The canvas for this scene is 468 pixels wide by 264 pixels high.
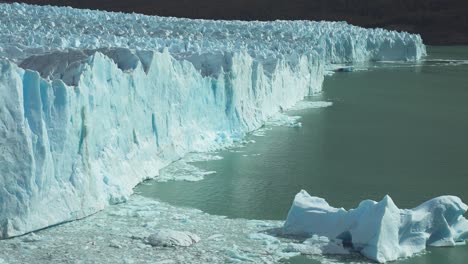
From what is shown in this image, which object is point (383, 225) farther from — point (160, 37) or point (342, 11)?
point (342, 11)

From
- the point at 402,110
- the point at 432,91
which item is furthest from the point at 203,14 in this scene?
the point at 402,110

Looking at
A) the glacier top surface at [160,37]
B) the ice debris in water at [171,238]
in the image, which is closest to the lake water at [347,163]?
the ice debris in water at [171,238]

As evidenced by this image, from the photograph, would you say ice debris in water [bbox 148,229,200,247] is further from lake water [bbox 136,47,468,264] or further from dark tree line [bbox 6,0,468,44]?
dark tree line [bbox 6,0,468,44]

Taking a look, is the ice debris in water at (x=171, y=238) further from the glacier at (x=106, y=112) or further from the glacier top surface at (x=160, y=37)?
the glacier top surface at (x=160, y=37)

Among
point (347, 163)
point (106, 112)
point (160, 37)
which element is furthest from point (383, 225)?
point (160, 37)

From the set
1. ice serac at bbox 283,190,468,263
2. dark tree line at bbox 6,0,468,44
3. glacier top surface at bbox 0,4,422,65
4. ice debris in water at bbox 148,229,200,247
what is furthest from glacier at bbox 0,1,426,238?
dark tree line at bbox 6,0,468,44

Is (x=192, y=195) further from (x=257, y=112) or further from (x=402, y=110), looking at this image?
(x=402, y=110)
